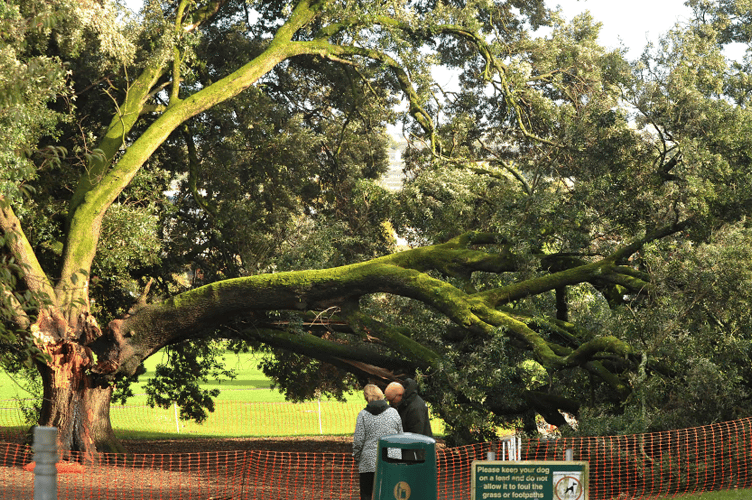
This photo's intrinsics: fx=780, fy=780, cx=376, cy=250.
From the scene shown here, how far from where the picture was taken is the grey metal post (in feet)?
15.7

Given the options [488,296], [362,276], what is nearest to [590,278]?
[488,296]

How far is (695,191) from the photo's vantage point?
1236 centimetres

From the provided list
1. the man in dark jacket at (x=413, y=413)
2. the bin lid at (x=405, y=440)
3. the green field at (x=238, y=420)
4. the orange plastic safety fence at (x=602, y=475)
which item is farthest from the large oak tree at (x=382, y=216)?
the green field at (x=238, y=420)

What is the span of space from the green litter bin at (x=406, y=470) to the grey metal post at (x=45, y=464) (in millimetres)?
2632

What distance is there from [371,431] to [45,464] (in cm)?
341

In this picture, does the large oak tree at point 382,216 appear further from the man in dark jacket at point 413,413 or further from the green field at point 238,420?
the green field at point 238,420

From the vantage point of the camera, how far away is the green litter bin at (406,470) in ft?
21.0

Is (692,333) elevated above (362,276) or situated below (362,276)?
below

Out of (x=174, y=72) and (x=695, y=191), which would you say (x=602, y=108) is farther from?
(x=174, y=72)

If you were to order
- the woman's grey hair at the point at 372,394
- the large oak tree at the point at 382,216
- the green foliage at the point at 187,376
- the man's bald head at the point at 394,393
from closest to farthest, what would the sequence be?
the woman's grey hair at the point at 372,394 → the man's bald head at the point at 394,393 → the large oak tree at the point at 382,216 → the green foliage at the point at 187,376

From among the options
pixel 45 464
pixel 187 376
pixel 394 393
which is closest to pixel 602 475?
pixel 394 393

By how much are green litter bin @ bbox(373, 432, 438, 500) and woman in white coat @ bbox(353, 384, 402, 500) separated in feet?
3.41

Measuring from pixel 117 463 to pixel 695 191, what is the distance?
11.3m

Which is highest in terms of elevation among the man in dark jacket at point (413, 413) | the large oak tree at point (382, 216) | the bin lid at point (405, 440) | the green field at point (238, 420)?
the large oak tree at point (382, 216)
